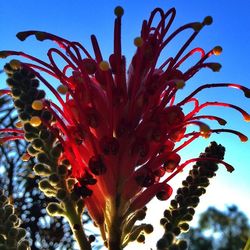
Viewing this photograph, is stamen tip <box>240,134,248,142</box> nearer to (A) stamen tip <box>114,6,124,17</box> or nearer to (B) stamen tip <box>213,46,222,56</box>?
(B) stamen tip <box>213,46,222,56</box>

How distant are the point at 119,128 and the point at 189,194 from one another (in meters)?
0.34

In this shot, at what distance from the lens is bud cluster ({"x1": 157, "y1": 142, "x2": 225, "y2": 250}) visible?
5.56 ft

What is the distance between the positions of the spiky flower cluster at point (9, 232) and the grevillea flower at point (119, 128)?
0.72ft

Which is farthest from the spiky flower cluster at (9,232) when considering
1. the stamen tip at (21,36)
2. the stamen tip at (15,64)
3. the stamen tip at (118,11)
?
the stamen tip at (118,11)

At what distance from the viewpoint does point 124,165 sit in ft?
5.69

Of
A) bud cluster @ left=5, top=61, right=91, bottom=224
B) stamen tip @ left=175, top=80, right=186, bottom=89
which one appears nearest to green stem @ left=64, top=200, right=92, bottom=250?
bud cluster @ left=5, top=61, right=91, bottom=224

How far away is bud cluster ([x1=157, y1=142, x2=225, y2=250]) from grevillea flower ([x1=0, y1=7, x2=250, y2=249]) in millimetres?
41

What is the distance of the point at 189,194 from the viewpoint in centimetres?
→ 174

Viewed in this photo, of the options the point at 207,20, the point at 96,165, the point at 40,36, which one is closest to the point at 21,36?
the point at 40,36

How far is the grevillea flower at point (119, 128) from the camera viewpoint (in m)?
1.71

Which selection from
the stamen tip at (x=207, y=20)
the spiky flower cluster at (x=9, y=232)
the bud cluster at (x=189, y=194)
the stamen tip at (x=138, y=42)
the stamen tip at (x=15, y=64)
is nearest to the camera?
the spiky flower cluster at (x=9, y=232)

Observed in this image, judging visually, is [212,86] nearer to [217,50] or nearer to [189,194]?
[217,50]

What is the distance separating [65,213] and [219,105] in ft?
2.58

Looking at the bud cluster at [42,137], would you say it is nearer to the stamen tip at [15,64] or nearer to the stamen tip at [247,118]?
the stamen tip at [15,64]
